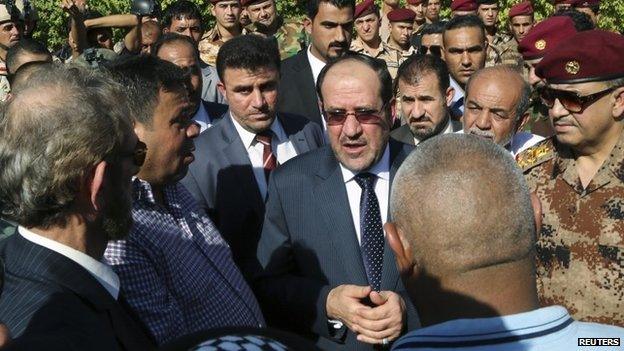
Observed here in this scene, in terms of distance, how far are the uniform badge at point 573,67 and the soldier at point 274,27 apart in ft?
16.7

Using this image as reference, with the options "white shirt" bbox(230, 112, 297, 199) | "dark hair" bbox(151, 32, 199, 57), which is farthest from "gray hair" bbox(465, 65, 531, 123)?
"dark hair" bbox(151, 32, 199, 57)

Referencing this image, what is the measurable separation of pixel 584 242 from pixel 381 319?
90 cm

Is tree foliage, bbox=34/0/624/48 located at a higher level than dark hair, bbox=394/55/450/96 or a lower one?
lower

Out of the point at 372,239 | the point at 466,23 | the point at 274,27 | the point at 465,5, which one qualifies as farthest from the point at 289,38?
the point at 372,239

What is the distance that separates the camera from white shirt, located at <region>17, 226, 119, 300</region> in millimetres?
2547

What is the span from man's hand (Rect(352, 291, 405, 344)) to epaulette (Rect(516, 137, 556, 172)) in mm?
914

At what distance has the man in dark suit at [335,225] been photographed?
3924 mm

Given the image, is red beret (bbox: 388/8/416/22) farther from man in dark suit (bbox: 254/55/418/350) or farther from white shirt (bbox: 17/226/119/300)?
white shirt (bbox: 17/226/119/300)

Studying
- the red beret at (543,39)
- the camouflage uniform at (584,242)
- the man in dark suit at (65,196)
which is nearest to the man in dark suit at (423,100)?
the red beret at (543,39)

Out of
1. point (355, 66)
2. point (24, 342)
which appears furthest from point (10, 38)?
point (24, 342)

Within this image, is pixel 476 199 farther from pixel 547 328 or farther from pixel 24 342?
pixel 24 342

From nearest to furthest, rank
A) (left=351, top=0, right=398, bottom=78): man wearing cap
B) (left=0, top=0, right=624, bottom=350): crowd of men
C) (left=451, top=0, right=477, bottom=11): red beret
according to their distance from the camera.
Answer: (left=0, top=0, right=624, bottom=350): crowd of men → (left=351, top=0, right=398, bottom=78): man wearing cap → (left=451, top=0, right=477, bottom=11): red beret

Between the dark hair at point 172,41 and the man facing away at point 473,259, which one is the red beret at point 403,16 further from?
the man facing away at point 473,259

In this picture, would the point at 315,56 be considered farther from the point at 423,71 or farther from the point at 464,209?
the point at 464,209
